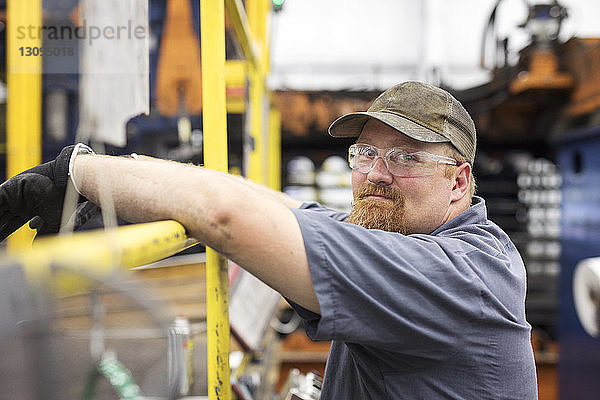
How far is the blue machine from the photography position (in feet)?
12.0

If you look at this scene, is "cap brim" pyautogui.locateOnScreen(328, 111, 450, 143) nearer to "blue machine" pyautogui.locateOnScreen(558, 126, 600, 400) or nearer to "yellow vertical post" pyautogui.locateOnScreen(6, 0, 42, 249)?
"yellow vertical post" pyautogui.locateOnScreen(6, 0, 42, 249)

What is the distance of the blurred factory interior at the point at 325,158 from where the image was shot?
1.69 metres

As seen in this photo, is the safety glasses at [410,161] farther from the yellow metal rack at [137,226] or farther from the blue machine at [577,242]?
the blue machine at [577,242]

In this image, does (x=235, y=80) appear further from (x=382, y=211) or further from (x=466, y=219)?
(x=466, y=219)

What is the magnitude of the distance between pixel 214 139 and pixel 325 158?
14.6 ft

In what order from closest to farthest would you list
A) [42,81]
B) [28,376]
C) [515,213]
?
[28,376], [42,81], [515,213]

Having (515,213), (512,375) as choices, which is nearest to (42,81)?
(512,375)

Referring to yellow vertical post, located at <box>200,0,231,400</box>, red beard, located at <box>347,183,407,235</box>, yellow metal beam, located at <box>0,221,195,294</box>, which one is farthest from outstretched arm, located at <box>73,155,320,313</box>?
red beard, located at <box>347,183,407,235</box>

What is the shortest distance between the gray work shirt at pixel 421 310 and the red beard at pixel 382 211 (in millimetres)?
133

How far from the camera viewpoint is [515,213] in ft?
17.9

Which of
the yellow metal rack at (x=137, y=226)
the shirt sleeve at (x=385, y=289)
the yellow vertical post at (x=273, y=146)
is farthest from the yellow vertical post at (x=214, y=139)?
the yellow vertical post at (x=273, y=146)

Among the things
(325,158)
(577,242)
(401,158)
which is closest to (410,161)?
(401,158)

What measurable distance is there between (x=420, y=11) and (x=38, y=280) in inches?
426

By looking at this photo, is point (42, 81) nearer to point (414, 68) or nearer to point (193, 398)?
point (193, 398)
